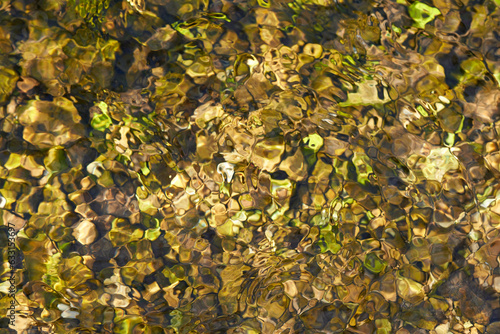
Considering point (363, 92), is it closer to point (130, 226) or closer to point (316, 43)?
point (316, 43)

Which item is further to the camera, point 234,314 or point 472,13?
point 234,314

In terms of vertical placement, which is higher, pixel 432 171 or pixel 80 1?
pixel 80 1

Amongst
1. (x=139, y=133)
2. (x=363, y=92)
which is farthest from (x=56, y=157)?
(x=363, y=92)

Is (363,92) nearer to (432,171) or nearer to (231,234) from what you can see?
(432,171)

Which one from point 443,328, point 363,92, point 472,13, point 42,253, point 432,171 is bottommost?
point 443,328

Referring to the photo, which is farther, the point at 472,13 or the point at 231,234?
the point at 231,234

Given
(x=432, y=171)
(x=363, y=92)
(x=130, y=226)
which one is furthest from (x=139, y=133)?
(x=432, y=171)
